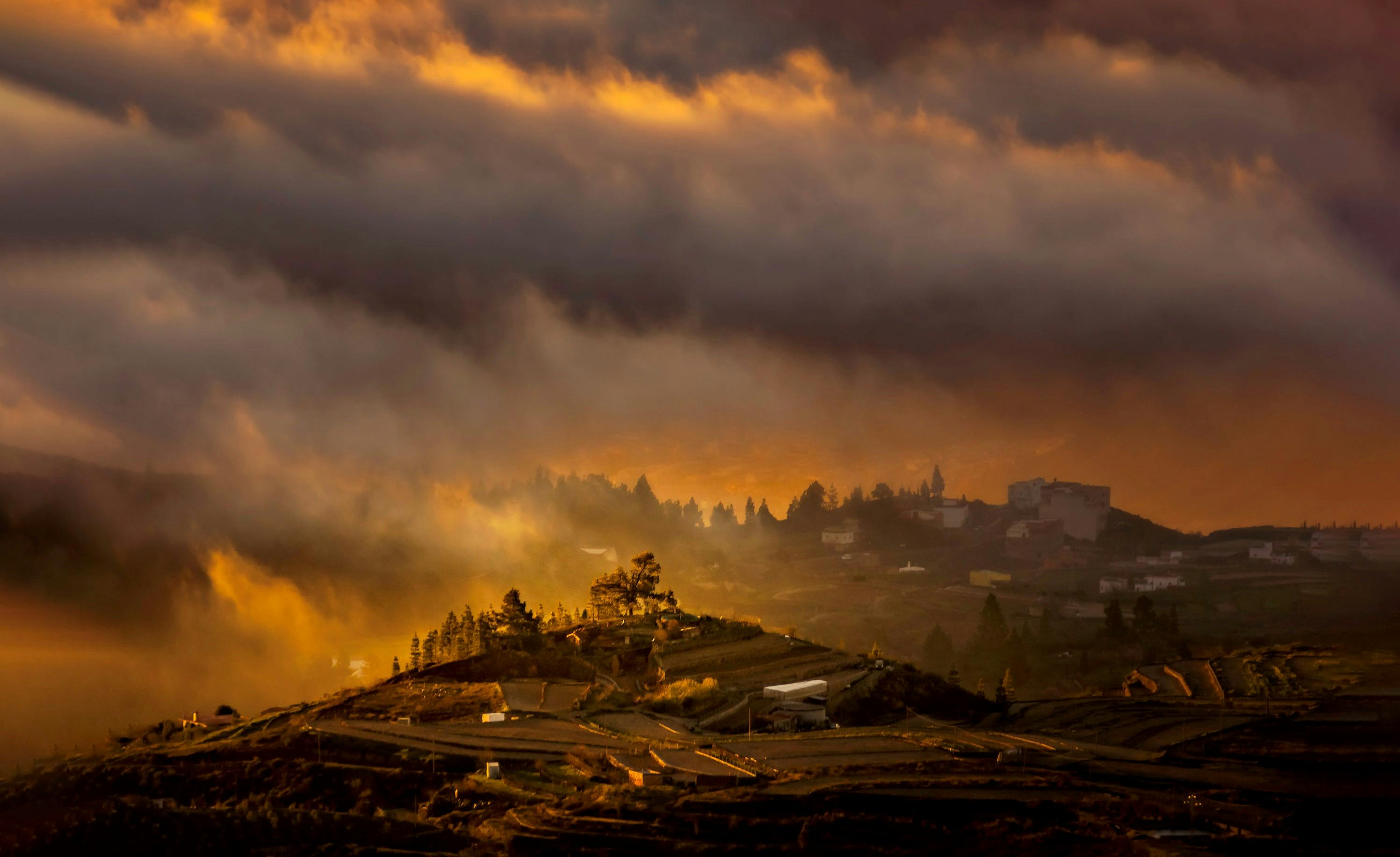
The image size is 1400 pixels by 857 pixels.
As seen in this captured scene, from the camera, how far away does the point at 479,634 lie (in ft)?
334

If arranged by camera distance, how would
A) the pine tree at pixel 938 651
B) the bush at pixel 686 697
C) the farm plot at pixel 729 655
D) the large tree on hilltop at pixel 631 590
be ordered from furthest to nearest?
the pine tree at pixel 938 651 < the large tree on hilltop at pixel 631 590 < the farm plot at pixel 729 655 < the bush at pixel 686 697

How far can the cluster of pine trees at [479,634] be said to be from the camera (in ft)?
329

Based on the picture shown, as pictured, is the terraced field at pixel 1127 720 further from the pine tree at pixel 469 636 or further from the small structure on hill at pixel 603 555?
the small structure on hill at pixel 603 555

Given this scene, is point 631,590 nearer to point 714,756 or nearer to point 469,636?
point 469,636

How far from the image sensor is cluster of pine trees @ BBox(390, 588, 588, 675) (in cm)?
10025

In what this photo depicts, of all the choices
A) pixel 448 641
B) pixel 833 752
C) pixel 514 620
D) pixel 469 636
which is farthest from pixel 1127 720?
pixel 448 641

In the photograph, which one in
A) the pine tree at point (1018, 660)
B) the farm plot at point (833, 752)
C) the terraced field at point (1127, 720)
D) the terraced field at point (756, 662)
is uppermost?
the terraced field at point (756, 662)

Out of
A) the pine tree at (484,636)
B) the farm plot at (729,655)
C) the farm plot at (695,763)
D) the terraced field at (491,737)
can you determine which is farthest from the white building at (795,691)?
the pine tree at (484,636)

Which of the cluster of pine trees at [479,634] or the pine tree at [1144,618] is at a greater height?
the cluster of pine trees at [479,634]

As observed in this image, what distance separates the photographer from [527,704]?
87.4 metres

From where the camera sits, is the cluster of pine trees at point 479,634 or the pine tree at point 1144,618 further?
the pine tree at point 1144,618

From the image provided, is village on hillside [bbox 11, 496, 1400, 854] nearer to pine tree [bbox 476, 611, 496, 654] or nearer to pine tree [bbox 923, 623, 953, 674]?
pine tree [bbox 476, 611, 496, 654]

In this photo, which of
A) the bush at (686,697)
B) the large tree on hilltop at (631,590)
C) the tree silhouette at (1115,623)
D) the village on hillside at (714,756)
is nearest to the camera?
the village on hillside at (714,756)

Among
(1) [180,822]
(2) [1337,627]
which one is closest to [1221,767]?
(1) [180,822]
